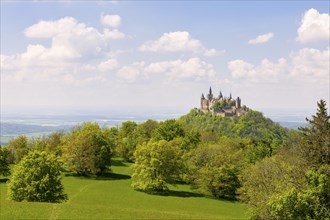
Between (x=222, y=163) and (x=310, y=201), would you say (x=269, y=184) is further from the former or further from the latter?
(x=222, y=163)

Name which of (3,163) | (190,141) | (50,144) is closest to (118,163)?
(50,144)

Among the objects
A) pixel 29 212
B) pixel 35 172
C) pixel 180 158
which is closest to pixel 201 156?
pixel 180 158

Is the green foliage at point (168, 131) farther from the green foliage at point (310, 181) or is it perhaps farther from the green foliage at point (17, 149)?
the green foliage at point (310, 181)

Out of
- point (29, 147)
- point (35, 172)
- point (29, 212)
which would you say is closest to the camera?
point (29, 212)

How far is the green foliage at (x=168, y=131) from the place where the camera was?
366 ft

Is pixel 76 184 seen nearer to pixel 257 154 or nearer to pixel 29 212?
pixel 29 212

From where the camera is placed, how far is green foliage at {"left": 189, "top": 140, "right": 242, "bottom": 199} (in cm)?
7012

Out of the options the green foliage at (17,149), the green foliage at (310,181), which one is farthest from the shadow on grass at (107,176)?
the green foliage at (310,181)

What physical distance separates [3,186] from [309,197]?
59173mm

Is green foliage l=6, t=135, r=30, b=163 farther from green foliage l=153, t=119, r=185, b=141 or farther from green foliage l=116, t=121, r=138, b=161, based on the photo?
green foliage l=153, t=119, r=185, b=141

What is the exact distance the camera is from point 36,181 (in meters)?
49.3

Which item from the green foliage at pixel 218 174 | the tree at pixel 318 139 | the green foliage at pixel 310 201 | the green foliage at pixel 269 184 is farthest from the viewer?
the green foliage at pixel 218 174

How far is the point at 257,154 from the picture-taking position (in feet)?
298

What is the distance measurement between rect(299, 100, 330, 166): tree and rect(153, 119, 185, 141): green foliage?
3000 inches
